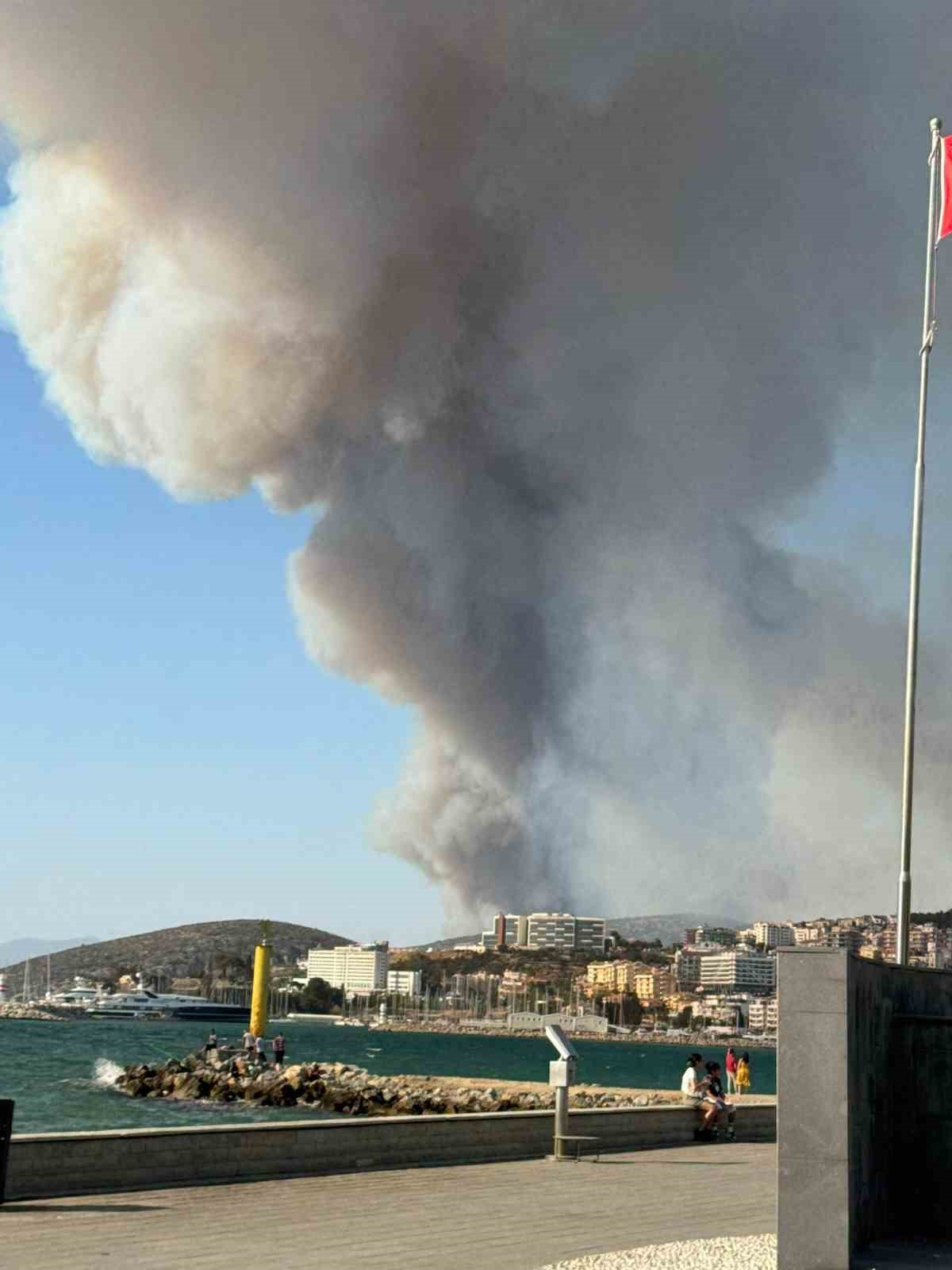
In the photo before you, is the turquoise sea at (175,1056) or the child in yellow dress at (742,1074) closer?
the child in yellow dress at (742,1074)

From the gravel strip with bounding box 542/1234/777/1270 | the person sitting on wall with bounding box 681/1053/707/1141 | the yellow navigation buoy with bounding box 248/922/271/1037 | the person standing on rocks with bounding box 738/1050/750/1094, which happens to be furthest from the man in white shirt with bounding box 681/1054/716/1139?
the yellow navigation buoy with bounding box 248/922/271/1037

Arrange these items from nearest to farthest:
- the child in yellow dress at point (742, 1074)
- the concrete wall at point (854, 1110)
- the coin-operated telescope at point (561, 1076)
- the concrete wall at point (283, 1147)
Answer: the concrete wall at point (854, 1110) → the concrete wall at point (283, 1147) → the coin-operated telescope at point (561, 1076) → the child in yellow dress at point (742, 1074)

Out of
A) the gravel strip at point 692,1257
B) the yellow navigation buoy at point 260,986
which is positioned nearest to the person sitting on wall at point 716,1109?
the gravel strip at point 692,1257

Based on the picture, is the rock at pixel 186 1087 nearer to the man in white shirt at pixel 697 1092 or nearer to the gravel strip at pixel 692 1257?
the man in white shirt at pixel 697 1092

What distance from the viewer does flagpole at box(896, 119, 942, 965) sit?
1697 centimetres

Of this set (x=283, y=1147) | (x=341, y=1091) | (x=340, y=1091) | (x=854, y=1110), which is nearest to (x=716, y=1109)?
(x=283, y=1147)

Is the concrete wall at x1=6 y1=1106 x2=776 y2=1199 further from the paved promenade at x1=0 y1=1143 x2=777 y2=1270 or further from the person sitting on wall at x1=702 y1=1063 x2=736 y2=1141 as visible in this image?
the person sitting on wall at x1=702 y1=1063 x2=736 y2=1141

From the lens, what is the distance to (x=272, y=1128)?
15.3m

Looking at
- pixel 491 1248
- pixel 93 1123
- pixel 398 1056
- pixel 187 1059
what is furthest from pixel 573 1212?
pixel 398 1056

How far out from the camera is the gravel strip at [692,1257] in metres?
10.6

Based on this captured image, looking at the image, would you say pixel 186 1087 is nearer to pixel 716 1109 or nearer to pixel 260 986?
pixel 260 986

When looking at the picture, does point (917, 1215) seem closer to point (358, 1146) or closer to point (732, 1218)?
point (732, 1218)

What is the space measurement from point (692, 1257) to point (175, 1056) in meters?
97.0

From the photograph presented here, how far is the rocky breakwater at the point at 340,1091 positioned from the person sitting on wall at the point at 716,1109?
21722 millimetres
